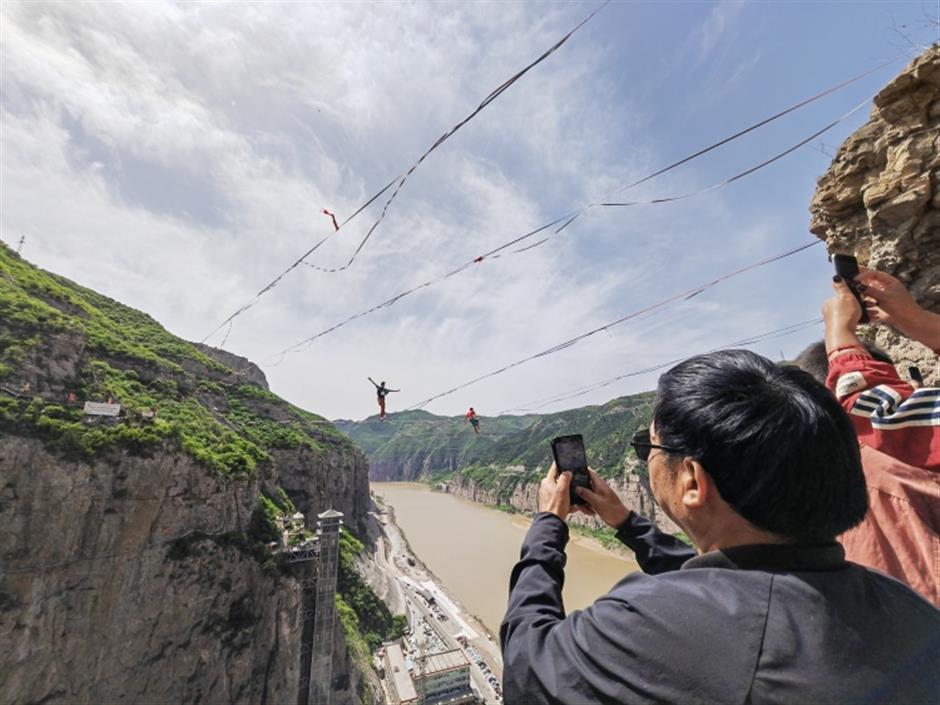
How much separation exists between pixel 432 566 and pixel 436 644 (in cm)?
1911

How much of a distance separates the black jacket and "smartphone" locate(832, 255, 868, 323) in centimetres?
151

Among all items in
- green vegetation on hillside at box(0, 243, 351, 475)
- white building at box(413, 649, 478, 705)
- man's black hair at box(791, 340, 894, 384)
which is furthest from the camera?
white building at box(413, 649, 478, 705)

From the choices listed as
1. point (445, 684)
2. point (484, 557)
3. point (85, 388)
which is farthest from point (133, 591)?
point (484, 557)

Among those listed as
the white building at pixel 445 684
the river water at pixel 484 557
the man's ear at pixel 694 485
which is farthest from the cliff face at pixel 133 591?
the man's ear at pixel 694 485

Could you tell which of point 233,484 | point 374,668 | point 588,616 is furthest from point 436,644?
point 588,616

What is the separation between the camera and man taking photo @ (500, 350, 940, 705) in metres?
0.80

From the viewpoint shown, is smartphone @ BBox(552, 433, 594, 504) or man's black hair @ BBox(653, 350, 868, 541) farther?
smartphone @ BBox(552, 433, 594, 504)

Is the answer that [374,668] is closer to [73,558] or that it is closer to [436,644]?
[436,644]

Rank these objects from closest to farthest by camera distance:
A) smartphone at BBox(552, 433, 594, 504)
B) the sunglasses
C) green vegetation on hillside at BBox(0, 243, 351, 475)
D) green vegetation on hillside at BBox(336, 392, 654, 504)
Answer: the sunglasses < smartphone at BBox(552, 433, 594, 504) < green vegetation on hillside at BBox(0, 243, 351, 475) < green vegetation on hillside at BBox(336, 392, 654, 504)

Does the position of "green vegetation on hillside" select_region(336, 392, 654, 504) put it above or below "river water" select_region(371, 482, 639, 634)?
above

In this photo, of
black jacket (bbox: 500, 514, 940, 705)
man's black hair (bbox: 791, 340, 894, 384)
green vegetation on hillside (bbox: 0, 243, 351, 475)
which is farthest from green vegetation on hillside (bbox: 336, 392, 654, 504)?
black jacket (bbox: 500, 514, 940, 705)

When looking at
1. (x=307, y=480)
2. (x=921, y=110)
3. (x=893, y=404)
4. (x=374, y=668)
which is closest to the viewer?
(x=893, y=404)

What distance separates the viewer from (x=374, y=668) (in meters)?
24.2

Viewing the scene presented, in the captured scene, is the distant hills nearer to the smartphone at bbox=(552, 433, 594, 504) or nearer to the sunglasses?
the smartphone at bbox=(552, 433, 594, 504)
